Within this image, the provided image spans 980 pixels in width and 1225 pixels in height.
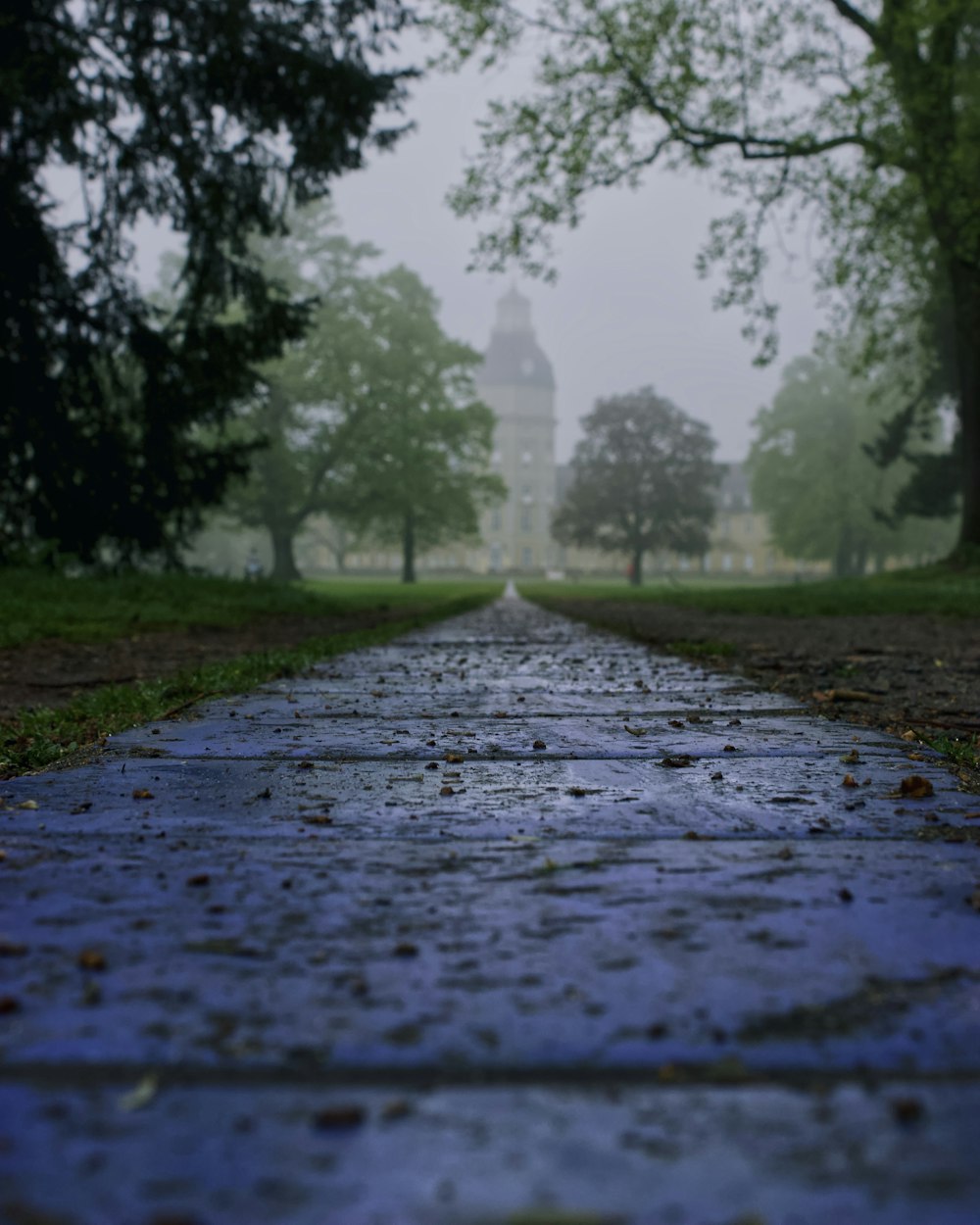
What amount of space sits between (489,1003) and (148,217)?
13.7m

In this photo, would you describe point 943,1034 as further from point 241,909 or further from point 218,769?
point 218,769

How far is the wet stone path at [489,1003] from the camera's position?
0.79 metres

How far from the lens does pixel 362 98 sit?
12.1 m

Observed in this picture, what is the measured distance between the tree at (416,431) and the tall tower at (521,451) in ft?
209

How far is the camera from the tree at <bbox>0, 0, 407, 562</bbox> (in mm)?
11781

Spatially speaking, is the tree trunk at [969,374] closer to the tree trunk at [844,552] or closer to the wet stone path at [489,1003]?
the wet stone path at [489,1003]

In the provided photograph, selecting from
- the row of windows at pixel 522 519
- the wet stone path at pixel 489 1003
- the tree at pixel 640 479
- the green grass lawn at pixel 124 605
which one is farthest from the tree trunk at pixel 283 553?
the row of windows at pixel 522 519

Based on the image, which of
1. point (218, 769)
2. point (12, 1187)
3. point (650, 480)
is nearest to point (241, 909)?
point (12, 1187)

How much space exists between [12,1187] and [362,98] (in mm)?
13038

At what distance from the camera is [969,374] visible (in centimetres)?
1864

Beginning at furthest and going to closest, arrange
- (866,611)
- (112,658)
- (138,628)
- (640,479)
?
1. (640,479)
2. (866,611)
3. (138,628)
4. (112,658)

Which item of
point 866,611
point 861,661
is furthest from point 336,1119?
point 866,611

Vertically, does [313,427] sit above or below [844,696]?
above

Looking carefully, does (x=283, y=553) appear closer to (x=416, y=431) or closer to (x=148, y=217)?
(x=416, y=431)
